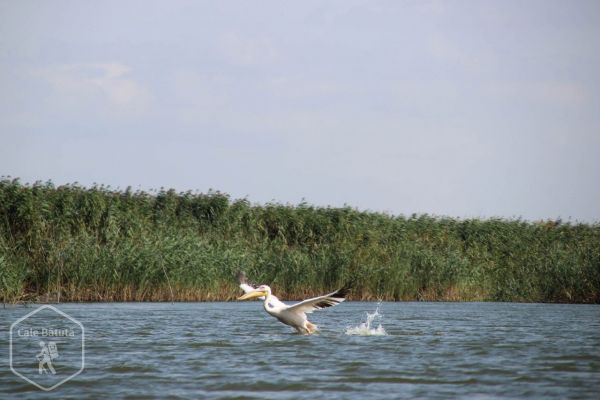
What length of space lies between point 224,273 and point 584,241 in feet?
41.4

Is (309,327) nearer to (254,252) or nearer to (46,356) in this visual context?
(46,356)

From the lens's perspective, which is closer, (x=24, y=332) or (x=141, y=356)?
(x=141, y=356)

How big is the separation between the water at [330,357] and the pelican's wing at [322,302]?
0.52m

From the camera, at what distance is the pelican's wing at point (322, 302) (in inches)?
631

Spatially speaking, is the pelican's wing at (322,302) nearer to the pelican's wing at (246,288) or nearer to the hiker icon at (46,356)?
the pelican's wing at (246,288)

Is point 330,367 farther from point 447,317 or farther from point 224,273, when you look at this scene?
point 224,273

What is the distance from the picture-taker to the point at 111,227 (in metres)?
26.9

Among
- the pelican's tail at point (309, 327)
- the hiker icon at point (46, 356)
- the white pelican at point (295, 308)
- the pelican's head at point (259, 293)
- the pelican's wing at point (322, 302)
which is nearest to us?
the hiker icon at point (46, 356)

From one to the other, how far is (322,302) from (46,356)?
4.75 metres

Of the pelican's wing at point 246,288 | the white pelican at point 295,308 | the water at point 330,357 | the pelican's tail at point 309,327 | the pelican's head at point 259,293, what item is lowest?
the water at point 330,357

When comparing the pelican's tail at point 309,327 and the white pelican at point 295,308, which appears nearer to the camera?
the white pelican at point 295,308

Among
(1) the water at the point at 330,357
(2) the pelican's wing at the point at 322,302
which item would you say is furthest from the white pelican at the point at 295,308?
(1) the water at the point at 330,357

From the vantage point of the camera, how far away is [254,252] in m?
28.5

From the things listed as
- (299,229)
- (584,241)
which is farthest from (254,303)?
(584,241)
